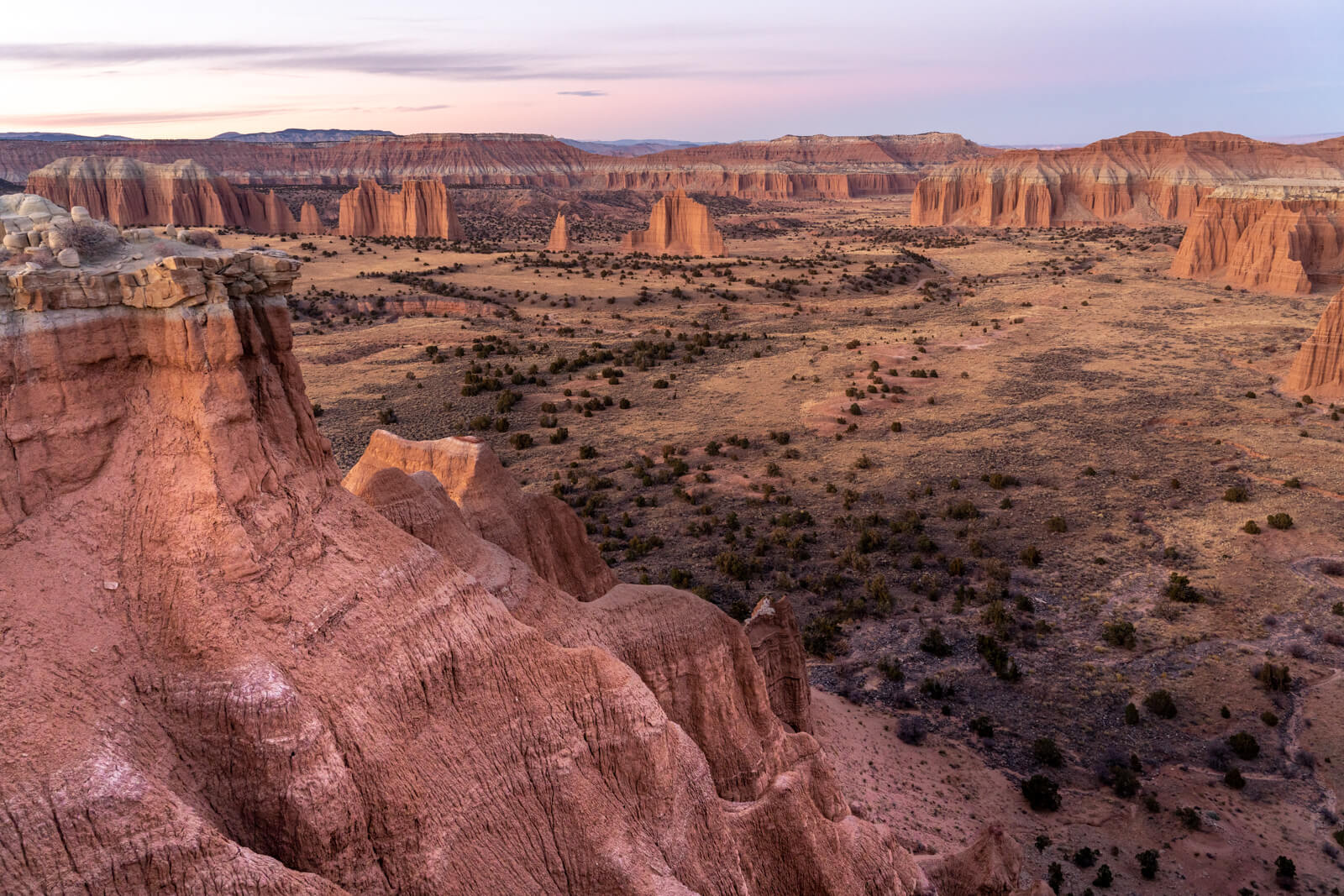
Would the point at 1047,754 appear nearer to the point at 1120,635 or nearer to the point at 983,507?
the point at 1120,635

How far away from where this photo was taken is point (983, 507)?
3472 cm

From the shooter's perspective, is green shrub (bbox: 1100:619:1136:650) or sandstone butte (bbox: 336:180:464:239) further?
sandstone butte (bbox: 336:180:464:239)

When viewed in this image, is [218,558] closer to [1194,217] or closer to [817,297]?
[817,297]

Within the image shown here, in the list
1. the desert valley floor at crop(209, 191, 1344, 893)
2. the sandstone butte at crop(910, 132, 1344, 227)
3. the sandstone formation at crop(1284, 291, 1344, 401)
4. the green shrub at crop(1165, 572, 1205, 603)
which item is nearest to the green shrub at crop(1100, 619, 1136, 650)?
the desert valley floor at crop(209, 191, 1344, 893)

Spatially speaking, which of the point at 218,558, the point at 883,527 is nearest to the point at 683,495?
the point at 883,527

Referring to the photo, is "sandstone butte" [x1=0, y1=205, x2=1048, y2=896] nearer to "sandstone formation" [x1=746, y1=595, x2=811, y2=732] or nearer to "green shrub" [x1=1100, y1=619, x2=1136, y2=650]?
"sandstone formation" [x1=746, y1=595, x2=811, y2=732]

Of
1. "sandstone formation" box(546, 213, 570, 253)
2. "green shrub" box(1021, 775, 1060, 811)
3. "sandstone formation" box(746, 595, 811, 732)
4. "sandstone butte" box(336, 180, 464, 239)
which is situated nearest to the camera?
"sandstone formation" box(746, 595, 811, 732)

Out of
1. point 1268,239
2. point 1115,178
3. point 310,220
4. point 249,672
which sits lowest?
point 249,672

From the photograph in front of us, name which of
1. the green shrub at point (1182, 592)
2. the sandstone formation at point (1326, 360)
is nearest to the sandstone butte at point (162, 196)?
the sandstone formation at point (1326, 360)

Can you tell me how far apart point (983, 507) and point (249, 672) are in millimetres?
31838

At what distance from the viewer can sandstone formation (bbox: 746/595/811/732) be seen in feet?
53.2

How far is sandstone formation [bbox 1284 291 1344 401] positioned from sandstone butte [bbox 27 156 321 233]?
130m

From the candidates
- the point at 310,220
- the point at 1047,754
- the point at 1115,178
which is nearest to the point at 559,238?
the point at 310,220

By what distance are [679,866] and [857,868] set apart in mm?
3853
